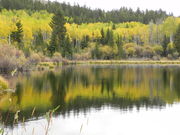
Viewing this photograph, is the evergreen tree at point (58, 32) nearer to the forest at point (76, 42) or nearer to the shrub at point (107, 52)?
the forest at point (76, 42)

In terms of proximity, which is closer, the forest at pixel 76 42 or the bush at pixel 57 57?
the forest at pixel 76 42

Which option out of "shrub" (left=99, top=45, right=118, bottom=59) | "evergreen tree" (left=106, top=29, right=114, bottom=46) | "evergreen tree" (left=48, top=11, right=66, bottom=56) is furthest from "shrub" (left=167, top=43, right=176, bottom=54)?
"evergreen tree" (left=48, top=11, right=66, bottom=56)

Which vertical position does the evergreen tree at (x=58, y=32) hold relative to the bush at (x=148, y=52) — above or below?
above

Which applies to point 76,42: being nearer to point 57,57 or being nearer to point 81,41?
point 81,41

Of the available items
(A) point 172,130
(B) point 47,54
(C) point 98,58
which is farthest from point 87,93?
(C) point 98,58

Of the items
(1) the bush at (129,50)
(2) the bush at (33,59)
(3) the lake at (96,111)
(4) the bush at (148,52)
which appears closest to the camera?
(3) the lake at (96,111)

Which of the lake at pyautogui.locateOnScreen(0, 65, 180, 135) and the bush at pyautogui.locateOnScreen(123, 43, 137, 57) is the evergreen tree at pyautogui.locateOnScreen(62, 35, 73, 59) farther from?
the lake at pyautogui.locateOnScreen(0, 65, 180, 135)

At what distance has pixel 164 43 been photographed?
11288 centimetres

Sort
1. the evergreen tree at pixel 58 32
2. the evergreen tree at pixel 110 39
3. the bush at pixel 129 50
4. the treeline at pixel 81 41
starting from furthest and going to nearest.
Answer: the evergreen tree at pixel 110 39 < the bush at pixel 129 50 < the evergreen tree at pixel 58 32 < the treeline at pixel 81 41

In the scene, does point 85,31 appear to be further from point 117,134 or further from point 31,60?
point 117,134

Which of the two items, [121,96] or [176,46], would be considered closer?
[121,96]

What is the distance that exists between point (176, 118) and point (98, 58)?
90393mm

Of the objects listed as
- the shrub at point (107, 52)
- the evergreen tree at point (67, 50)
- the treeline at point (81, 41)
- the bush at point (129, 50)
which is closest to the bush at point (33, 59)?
the treeline at point (81, 41)

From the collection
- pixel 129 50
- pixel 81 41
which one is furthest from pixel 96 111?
pixel 81 41
